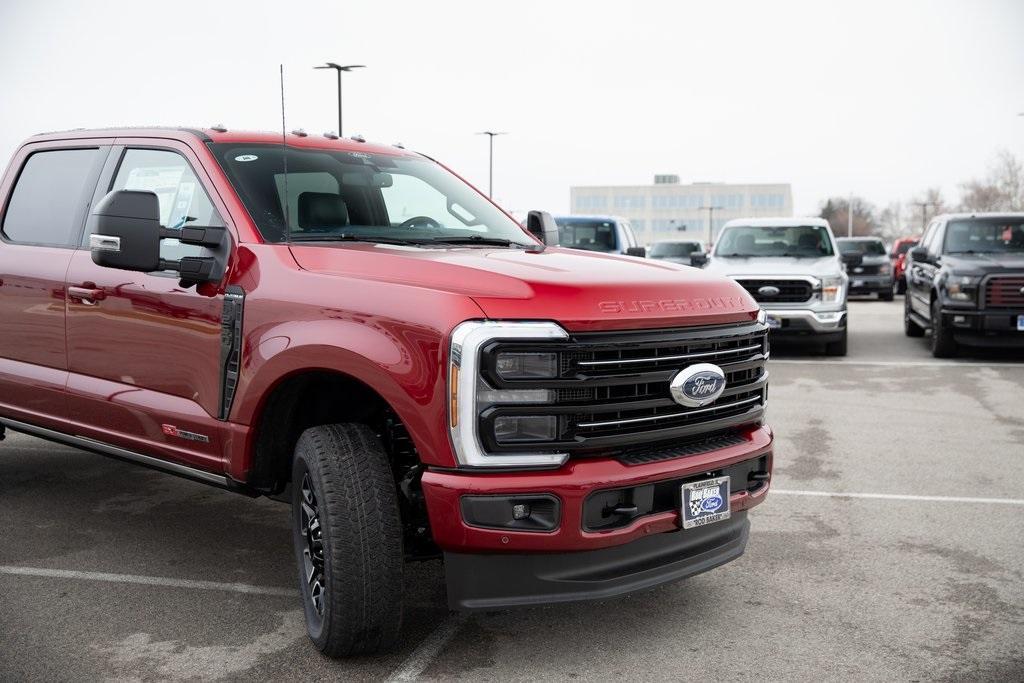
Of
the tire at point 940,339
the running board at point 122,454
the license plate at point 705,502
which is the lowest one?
the tire at point 940,339

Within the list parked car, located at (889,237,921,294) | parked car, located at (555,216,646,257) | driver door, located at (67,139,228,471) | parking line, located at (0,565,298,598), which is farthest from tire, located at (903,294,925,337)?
driver door, located at (67,139,228,471)

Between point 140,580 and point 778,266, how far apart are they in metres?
9.90

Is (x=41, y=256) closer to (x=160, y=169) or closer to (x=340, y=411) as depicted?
(x=160, y=169)

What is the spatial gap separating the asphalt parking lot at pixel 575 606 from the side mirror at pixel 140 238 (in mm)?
1387

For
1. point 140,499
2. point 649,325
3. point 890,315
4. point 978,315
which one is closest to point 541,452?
point 649,325

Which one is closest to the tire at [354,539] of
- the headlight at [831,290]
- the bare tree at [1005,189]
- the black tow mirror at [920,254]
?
the headlight at [831,290]

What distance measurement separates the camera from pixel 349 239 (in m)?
4.17

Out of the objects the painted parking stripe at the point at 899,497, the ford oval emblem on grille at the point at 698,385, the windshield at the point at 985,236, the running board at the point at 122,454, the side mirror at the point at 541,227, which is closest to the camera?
the ford oval emblem on grille at the point at 698,385

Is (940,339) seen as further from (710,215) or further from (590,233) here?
(710,215)

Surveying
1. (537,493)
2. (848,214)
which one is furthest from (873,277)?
(848,214)

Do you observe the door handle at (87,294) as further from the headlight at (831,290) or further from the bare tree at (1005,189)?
the bare tree at (1005,189)

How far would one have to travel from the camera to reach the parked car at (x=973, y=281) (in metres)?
11.5

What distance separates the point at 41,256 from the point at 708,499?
3402 millimetres

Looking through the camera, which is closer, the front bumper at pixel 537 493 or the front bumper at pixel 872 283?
the front bumper at pixel 537 493
